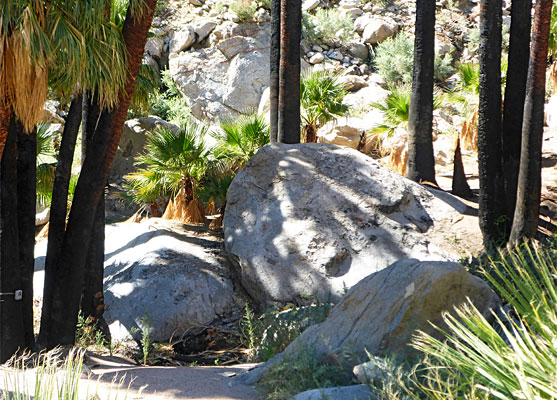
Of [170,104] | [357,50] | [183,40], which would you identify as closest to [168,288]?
[170,104]

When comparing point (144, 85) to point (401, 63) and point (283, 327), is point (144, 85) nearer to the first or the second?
point (283, 327)

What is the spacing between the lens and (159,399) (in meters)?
5.50

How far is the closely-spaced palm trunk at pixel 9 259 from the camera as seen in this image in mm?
7301

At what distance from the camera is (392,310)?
585 cm

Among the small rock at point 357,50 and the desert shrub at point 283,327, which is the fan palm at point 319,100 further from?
the small rock at point 357,50

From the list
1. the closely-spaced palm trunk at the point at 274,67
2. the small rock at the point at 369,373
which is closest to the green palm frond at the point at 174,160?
the closely-spaced palm trunk at the point at 274,67

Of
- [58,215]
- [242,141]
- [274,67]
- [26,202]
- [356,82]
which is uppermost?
[356,82]

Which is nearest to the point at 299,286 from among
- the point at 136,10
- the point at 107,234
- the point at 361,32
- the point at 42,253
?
the point at 136,10

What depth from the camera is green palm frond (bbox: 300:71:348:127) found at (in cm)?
1445

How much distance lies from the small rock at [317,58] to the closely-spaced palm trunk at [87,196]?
1878 centimetres

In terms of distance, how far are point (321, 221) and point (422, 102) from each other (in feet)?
12.3

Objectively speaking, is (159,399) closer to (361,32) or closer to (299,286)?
(299,286)

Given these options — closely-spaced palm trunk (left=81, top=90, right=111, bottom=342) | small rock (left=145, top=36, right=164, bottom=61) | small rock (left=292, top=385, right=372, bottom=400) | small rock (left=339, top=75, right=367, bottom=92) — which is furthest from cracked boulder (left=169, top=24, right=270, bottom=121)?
small rock (left=292, top=385, right=372, bottom=400)

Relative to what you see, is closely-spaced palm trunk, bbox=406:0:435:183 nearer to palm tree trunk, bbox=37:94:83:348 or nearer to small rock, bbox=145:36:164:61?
palm tree trunk, bbox=37:94:83:348
